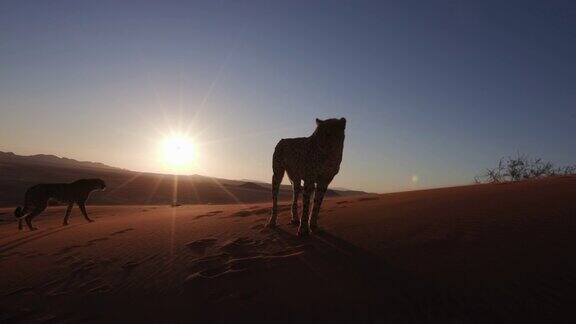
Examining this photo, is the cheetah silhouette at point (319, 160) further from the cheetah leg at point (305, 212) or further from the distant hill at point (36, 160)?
the distant hill at point (36, 160)

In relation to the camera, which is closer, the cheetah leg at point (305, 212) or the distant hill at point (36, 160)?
the cheetah leg at point (305, 212)

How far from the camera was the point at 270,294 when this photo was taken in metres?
4.09

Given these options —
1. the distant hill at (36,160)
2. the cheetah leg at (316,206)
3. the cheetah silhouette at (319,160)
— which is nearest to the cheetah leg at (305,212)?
the cheetah silhouette at (319,160)

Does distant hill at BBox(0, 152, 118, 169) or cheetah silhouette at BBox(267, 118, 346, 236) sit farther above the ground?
distant hill at BBox(0, 152, 118, 169)

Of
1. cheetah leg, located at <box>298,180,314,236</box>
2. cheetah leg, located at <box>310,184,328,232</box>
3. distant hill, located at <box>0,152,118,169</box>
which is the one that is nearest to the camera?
cheetah leg, located at <box>298,180,314,236</box>

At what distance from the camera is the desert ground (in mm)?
3564

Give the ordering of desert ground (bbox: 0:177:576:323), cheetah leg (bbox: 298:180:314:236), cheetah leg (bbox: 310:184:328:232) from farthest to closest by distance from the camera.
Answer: cheetah leg (bbox: 310:184:328:232), cheetah leg (bbox: 298:180:314:236), desert ground (bbox: 0:177:576:323)

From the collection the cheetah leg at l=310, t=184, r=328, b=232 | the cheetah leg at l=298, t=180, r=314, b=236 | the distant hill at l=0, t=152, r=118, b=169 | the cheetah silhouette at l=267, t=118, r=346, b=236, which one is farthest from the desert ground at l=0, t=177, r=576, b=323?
the distant hill at l=0, t=152, r=118, b=169

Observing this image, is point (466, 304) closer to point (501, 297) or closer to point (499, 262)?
point (501, 297)

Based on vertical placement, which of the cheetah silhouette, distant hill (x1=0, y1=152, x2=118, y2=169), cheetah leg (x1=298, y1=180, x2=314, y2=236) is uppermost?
distant hill (x1=0, y1=152, x2=118, y2=169)

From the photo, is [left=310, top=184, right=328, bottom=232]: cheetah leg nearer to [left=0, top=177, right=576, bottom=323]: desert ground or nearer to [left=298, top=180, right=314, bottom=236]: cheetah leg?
[left=298, top=180, right=314, bottom=236]: cheetah leg

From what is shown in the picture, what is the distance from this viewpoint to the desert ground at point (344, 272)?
3.56 metres

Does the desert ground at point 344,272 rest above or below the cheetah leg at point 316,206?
below

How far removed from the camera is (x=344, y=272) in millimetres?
4410
